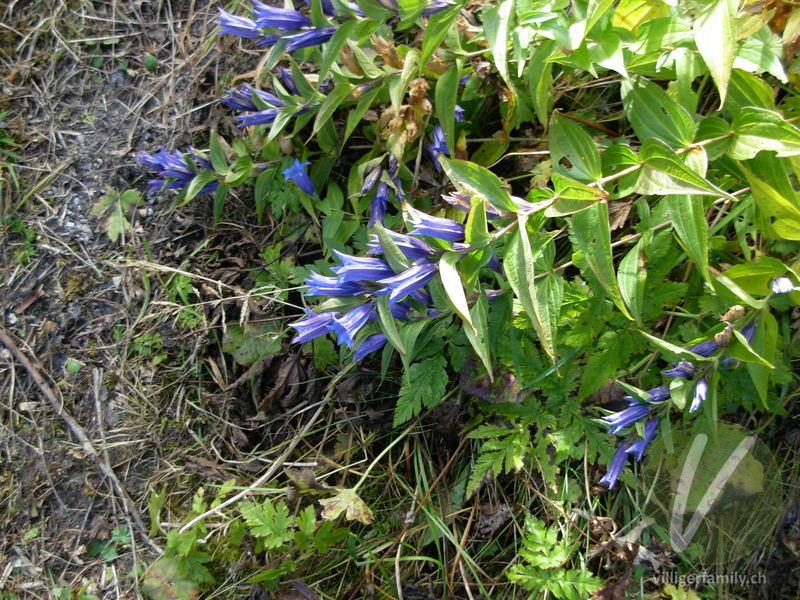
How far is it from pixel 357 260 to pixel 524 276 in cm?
47

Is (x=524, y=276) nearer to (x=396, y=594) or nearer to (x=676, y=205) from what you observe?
(x=676, y=205)

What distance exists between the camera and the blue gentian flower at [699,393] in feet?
5.90

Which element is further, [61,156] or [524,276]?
[61,156]

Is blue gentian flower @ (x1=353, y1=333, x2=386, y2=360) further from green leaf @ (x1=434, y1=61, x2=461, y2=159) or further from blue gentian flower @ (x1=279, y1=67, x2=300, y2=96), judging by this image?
blue gentian flower @ (x1=279, y1=67, x2=300, y2=96)

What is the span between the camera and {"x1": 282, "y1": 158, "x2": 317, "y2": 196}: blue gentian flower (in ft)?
8.46

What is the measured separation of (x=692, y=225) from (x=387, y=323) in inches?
32.7

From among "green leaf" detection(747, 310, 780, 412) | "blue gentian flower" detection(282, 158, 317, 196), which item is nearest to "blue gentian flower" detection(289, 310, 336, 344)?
"blue gentian flower" detection(282, 158, 317, 196)

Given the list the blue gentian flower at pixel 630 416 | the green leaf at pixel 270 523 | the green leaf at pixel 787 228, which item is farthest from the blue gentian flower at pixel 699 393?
→ the green leaf at pixel 270 523

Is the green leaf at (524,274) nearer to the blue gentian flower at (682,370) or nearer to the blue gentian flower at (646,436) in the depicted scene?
the blue gentian flower at (682,370)

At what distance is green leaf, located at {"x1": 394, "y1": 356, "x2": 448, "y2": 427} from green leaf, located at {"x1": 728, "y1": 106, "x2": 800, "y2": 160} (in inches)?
46.7

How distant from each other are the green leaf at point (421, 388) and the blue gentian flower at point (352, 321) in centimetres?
50

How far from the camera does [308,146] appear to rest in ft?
9.11

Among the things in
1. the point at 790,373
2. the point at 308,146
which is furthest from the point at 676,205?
the point at 308,146

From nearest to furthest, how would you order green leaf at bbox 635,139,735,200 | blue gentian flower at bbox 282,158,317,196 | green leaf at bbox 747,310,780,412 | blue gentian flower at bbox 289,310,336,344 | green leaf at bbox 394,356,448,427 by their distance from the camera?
1. green leaf at bbox 635,139,735,200
2. green leaf at bbox 747,310,780,412
3. blue gentian flower at bbox 289,310,336,344
4. green leaf at bbox 394,356,448,427
5. blue gentian flower at bbox 282,158,317,196
